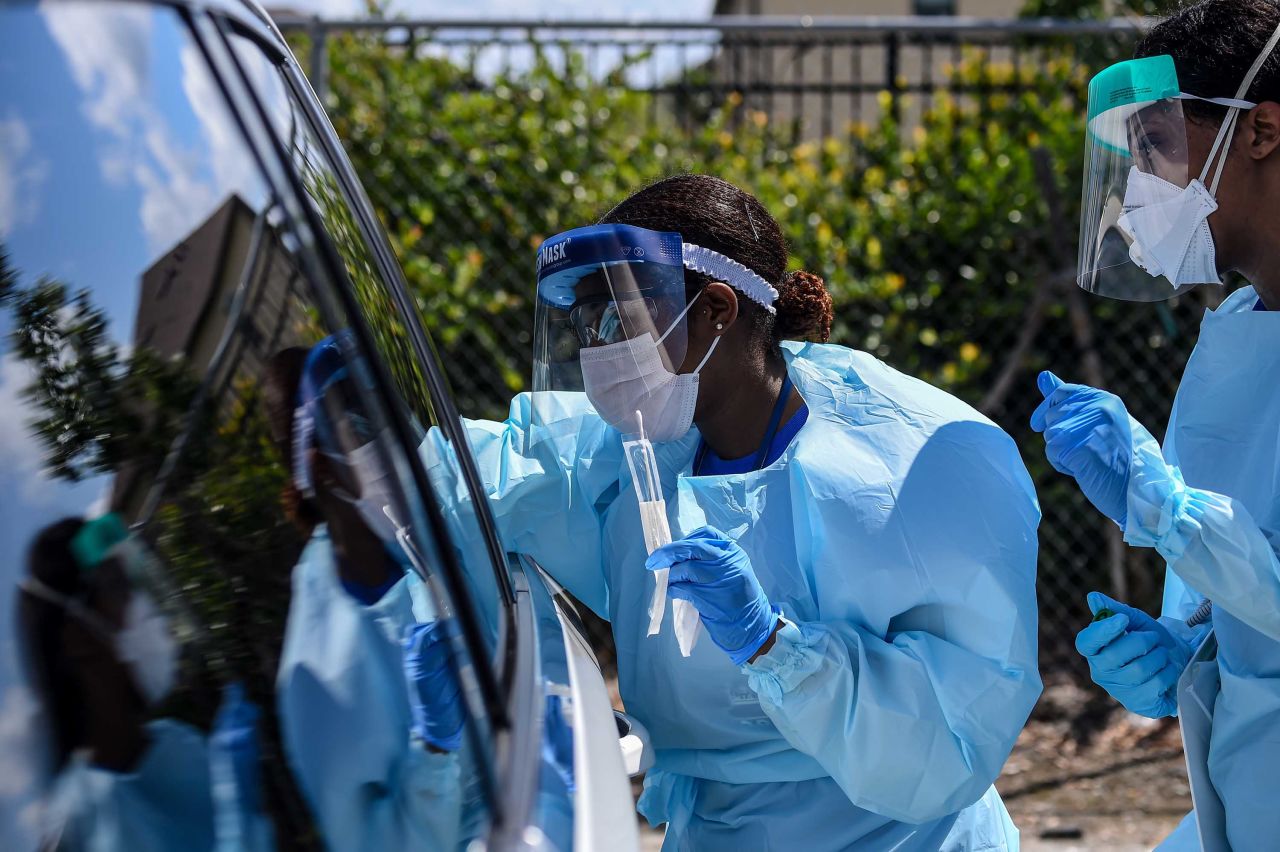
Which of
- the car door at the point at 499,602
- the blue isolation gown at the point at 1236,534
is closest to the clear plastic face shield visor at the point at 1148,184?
the blue isolation gown at the point at 1236,534

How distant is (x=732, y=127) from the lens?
523 centimetres

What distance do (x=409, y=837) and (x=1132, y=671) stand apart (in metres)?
1.30

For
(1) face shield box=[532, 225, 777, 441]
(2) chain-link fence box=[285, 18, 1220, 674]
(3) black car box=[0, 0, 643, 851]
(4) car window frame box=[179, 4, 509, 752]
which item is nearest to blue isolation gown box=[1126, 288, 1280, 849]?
(1) face shield box=[532, 225, 777, 441]

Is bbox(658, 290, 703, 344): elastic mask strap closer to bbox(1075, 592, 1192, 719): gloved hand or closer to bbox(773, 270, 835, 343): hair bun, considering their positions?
bbox(773, 270, 835, 343): hair bun

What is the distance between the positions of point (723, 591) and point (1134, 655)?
714 millimetres

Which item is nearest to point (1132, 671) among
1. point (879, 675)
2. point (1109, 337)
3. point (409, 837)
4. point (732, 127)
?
point (879, 675)

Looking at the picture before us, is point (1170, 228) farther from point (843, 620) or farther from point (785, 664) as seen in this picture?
point (785, 664)

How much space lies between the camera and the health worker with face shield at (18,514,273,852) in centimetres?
75

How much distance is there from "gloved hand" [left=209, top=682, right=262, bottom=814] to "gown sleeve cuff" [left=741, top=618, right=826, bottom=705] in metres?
0.86

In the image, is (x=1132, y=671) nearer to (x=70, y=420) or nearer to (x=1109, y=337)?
(x=70, y=420)

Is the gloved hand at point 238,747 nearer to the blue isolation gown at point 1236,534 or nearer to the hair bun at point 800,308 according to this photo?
the blue isolation gown at point 1236,534

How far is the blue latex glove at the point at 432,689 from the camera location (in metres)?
1.02

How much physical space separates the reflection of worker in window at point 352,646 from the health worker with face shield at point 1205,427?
1045mm

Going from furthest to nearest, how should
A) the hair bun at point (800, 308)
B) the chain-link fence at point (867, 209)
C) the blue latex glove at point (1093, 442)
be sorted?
the chain-link fence at point (867, 209) < the hair bun at point (800, 308) < the blue latex glove at point (1093, 442)
